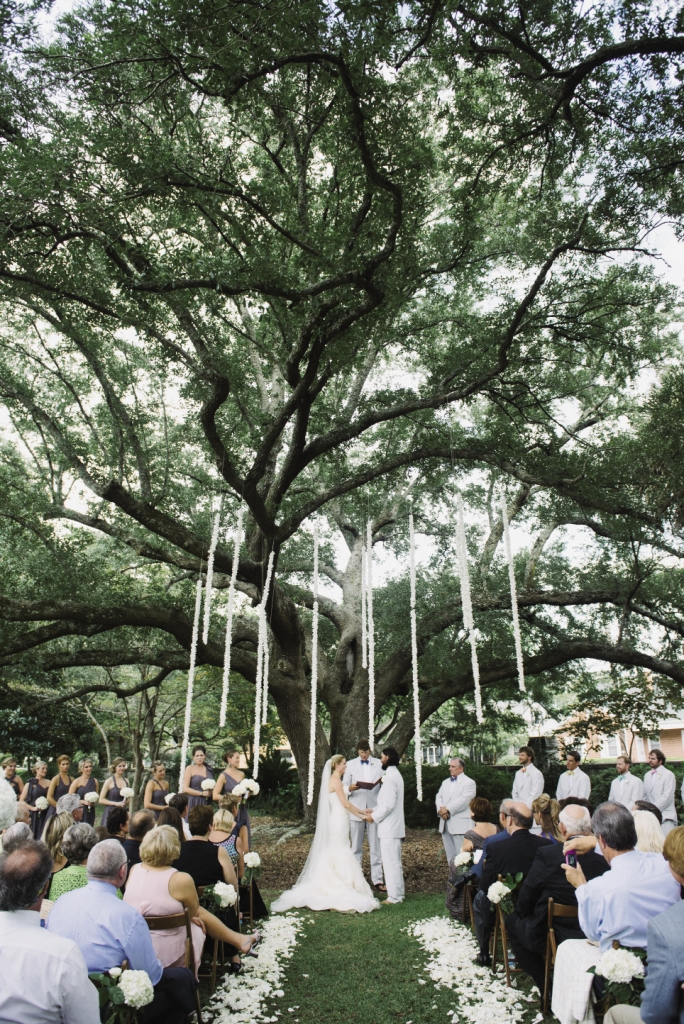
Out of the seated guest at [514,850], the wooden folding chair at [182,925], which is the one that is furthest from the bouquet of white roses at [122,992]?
the seated guest at [514,850]

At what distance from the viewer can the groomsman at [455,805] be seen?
8.15 meters

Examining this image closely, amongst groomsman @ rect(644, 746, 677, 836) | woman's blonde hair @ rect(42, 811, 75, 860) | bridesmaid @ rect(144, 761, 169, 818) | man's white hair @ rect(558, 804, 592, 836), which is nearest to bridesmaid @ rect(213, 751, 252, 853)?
bridesmaid @ rect(144, 761, 169, 818)

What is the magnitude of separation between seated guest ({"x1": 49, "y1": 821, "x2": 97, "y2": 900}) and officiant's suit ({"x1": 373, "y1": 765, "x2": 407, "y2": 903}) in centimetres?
478

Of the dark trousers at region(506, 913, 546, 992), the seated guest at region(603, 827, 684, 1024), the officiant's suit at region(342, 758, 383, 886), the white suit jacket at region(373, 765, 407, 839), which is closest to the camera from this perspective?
the seated guest at region(603, 827, 684, 1024)

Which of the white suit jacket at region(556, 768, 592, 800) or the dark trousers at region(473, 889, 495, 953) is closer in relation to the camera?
the dark trousers at region(473, 889, 495, 953)

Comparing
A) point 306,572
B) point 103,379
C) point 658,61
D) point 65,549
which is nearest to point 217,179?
point 103,379

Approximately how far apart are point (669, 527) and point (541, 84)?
5838 mm

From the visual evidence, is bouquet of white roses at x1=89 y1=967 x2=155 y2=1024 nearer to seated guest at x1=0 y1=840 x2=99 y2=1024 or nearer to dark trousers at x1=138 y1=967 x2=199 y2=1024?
dark trousers at x1=138 y1=967 x2=199 y2=1024

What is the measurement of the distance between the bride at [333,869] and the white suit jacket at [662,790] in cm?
406

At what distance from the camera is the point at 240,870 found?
6.27 m

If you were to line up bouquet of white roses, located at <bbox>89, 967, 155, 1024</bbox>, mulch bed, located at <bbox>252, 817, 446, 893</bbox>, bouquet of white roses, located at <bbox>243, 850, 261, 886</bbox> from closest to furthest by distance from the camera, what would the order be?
bouquet of white roses, located at <bbox>89, 967, 155, 1024</bbox> < bouquet of white roses, located at <bbox>243, 850, 261, 886</bbox> < mulch bed, located at <bbox>252, 817, 446, 893</bbox>

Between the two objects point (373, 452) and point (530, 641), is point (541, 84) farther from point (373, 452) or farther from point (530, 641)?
point (530, 641)

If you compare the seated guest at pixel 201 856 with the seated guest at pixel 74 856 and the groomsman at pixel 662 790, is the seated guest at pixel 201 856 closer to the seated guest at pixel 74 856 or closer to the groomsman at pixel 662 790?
the seated guest at pixel 74 856

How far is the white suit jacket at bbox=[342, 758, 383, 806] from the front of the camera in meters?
8.70
